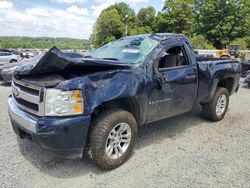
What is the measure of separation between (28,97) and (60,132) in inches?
28.2

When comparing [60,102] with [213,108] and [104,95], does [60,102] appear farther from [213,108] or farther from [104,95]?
[213,108]

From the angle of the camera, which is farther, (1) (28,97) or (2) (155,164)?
(2) (155,164)

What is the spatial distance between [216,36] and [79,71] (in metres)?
46.5

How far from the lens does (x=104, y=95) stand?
3232 mm

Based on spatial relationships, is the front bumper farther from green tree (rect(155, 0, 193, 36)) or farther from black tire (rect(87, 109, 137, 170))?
green tree (rect(155, 0, 193, 36))

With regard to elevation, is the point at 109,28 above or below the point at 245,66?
above

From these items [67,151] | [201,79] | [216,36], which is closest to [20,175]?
[67,151]

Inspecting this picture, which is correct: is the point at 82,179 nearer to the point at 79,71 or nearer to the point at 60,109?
the point at 60,109

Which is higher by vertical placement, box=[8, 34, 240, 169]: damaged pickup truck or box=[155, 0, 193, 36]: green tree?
box=[155, 0, 193, 36]: green tree

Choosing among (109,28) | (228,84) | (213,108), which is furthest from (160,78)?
(109,28)

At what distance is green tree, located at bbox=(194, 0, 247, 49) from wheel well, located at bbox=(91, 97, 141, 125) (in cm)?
4519

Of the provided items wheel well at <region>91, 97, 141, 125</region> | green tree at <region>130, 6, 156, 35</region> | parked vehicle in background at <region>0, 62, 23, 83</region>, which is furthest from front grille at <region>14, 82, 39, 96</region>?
green tree at <region>130, 6, 156, 35</region>

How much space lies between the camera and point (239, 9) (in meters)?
45.5

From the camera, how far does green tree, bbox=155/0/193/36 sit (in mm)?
51906
